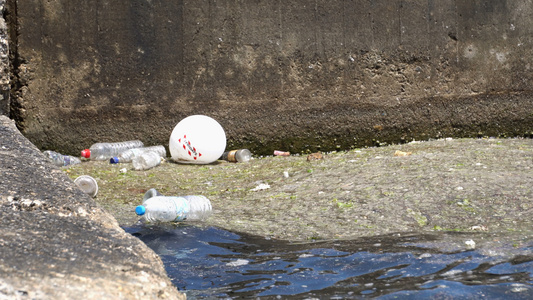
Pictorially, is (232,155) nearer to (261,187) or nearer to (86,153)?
(261,187)

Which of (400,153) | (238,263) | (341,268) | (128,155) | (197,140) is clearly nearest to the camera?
(341,268)

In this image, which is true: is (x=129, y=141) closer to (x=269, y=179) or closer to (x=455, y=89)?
(x=269, y=179)

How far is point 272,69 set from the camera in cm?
637

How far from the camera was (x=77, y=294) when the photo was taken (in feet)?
6.16

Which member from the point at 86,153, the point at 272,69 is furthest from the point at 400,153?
the point at 86,153

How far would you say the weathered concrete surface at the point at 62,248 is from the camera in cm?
193

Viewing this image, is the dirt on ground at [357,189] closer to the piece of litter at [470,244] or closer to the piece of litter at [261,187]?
the piece of litter at [261,187]

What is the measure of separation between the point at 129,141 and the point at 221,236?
2971 millimetres

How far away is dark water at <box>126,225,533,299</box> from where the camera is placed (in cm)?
257

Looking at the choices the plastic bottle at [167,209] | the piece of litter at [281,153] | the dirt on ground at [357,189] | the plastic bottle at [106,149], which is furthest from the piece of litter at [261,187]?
the plastic bottle at [106,149]

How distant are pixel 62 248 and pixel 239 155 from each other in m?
4.10

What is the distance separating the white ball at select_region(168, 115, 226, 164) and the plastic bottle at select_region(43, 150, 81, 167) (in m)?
1.01

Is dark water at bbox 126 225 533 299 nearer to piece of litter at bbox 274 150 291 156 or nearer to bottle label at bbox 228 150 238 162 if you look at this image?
bottle label at bbox 228 150 238 162

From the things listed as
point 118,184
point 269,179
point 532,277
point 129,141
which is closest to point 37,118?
point 129,141
